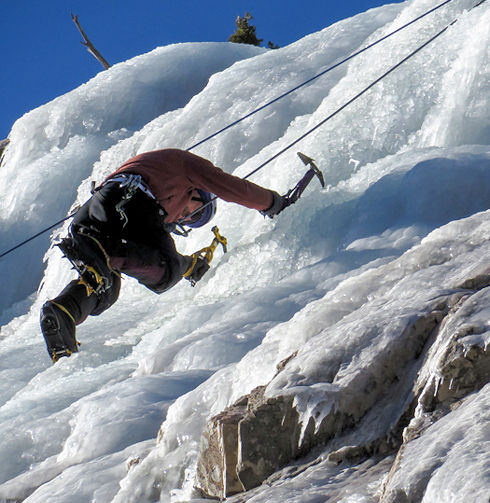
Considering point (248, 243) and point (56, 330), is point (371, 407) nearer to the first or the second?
point (56, 330)

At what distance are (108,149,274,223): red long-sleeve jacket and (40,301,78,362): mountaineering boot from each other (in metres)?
0.67

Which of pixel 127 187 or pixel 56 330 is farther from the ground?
pixel 127 187

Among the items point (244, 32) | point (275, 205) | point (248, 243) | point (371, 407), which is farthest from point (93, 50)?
point (371, 407)

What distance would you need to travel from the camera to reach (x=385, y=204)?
6113 millimetres

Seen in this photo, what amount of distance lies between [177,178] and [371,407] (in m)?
1.82

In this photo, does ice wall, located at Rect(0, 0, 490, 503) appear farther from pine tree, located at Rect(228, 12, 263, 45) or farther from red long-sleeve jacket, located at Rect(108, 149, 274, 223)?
pine tree, located at Rect(228, 12, 263, 45)

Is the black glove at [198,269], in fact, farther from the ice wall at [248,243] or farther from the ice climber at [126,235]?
the ice wall at [248,243]

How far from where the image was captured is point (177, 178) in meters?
3.75

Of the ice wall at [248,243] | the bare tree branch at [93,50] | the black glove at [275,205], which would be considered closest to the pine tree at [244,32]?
the bare tree branch at [93,50]

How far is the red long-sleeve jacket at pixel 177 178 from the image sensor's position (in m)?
3.65

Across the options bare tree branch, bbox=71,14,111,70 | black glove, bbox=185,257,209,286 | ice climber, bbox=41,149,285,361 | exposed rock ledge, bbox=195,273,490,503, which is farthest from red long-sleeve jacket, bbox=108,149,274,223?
bare tree branch, bbox=71,14,111,70

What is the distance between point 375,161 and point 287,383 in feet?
16.1

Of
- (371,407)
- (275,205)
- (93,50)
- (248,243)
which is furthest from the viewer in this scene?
(93,50)

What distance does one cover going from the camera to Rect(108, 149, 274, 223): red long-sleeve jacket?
3.65 m
